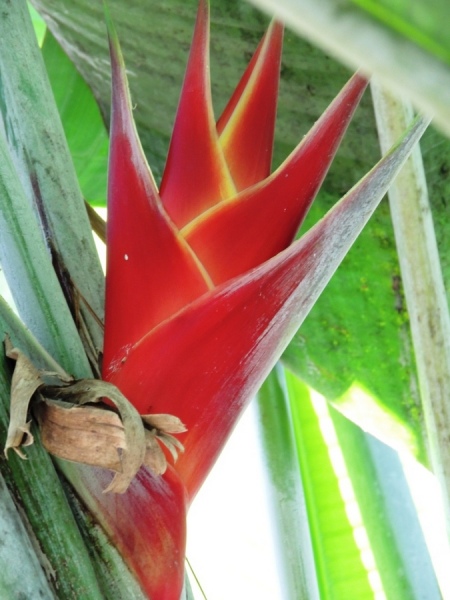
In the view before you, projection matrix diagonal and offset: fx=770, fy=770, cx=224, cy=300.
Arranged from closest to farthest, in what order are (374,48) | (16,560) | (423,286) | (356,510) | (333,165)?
(374,48), (16,560), (423,286), (333,165), (356,510)

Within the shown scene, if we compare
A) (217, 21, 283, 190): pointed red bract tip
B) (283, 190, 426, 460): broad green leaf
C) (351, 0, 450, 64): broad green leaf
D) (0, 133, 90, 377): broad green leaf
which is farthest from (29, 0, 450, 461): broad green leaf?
(351, 0, 450, 64): broad green leaf

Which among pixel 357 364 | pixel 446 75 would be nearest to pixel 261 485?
pixel 357 364

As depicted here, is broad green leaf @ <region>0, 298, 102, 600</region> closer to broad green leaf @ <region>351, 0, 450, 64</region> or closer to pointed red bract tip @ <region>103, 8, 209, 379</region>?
pointed red bract tip @ <region>103, 8, 209, 379</region>

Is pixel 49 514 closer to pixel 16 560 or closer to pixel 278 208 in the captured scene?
pixel 16 560

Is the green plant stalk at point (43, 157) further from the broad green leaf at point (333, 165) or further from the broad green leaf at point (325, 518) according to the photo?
the broad green leaf at point (325, 518)

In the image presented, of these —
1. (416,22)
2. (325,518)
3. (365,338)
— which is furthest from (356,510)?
(416,22)

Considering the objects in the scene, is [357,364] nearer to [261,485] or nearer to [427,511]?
[261,485]
